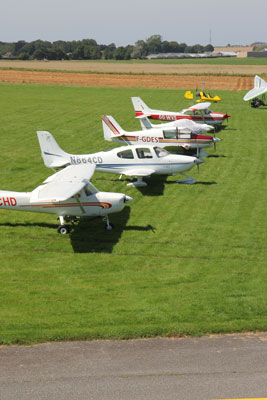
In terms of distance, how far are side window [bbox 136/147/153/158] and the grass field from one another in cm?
150

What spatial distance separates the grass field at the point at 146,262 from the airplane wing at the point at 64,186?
5.60 ft

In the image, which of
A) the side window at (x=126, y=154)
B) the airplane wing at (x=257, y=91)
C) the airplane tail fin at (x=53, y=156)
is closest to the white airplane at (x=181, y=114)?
the airplane wing at (x=257, y=91)

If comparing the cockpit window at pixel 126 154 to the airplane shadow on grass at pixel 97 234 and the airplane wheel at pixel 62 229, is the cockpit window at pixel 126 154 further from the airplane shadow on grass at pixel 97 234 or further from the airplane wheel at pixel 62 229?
the airplane wheel at pixel 62 229

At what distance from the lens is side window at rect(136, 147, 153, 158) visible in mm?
21938

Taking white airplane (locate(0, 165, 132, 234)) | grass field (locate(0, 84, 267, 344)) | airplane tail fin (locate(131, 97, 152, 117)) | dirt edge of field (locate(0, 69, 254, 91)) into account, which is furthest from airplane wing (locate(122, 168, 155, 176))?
dirt edge of field (locate(0, 69, 254, 91))

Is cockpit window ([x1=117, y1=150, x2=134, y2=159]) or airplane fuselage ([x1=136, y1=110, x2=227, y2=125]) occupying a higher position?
cockpit window ([x1=117, y1=150, x2=134, y2=159])

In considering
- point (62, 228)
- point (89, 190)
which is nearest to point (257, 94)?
point (89, 190)

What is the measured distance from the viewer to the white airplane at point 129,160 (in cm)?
2169

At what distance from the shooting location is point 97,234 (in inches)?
669

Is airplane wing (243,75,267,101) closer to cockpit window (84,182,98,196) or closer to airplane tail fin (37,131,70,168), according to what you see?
airplane tail fin (37,131,70,168)

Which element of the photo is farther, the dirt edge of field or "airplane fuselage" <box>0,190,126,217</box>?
the dirt edge of field

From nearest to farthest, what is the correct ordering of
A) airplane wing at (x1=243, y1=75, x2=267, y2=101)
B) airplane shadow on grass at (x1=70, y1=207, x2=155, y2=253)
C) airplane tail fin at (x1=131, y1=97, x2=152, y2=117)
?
airplane shadow on grass at (x1=70, y1=207, x2=155, y2=253) < airplane tail fin at (x1=131, y1=97, x2=152, y2=117) < airplane wing at (x1=243, y1=75, x2=267, y2=101)

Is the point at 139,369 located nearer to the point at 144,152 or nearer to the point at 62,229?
the point at 62,229

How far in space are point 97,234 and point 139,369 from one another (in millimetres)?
8168
